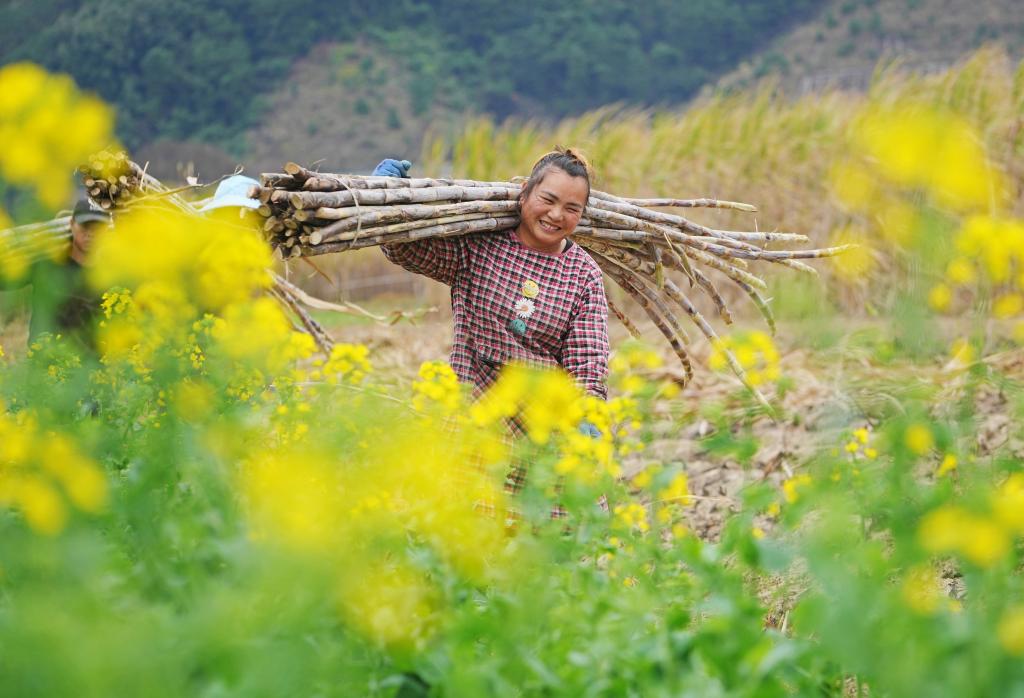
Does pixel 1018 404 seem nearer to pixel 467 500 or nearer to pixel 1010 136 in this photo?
pixel 467 500

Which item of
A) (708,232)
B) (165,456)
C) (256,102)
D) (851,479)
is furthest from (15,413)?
(256,102)

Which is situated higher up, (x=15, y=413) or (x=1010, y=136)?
(x=15, y=413)

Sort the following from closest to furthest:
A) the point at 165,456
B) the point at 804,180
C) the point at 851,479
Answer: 1. the point at 165,456
2. the point at 851,479
3. the point at 804,180

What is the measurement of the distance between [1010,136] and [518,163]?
4.15 metres

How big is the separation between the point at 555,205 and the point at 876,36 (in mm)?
51355

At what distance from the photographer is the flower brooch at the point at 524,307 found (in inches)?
138

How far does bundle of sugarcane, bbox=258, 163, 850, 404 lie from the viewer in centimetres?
299

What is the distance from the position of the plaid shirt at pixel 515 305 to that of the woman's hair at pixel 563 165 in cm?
19

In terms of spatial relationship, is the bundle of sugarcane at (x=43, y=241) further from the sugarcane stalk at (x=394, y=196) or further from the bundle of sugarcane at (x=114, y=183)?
the sugarcane stalk at (x=394, y=196)

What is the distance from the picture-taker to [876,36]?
167 ft

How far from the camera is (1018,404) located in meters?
1.66

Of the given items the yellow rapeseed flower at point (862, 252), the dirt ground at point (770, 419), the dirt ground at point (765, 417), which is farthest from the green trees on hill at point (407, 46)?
the dirt ground at point (770, 419)

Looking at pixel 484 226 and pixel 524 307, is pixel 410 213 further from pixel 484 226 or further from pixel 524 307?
pixel 524 307

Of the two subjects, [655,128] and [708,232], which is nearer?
[708,232]
